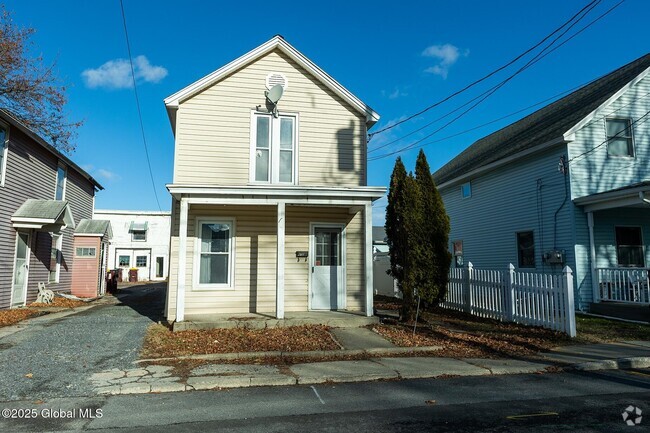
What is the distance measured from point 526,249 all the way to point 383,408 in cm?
1265

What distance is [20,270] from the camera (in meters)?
14.4

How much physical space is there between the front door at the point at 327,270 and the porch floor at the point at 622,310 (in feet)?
25.3

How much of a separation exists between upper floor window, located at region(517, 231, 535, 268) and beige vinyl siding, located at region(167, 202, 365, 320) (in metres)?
7.44

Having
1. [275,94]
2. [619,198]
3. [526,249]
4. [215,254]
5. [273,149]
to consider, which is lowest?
[215,254]

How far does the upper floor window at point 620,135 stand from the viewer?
46.9 feet

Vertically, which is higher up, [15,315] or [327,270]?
[327,270]

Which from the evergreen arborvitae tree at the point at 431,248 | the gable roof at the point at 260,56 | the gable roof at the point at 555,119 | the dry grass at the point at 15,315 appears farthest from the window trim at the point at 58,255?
the gable roof at the point at 555,119

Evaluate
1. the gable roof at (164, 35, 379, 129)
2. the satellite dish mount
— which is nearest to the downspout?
the gable roof at (164, 35, 379, 129)

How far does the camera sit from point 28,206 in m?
14.4

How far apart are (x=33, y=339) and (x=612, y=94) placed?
17440 mm

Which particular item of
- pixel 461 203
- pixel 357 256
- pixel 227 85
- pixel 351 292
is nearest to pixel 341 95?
pixel 227 85

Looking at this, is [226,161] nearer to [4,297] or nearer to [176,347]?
[176,347]

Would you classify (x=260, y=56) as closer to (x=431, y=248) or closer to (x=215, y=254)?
(x=215, y=254)

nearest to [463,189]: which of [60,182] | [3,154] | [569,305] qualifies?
[569,305]
